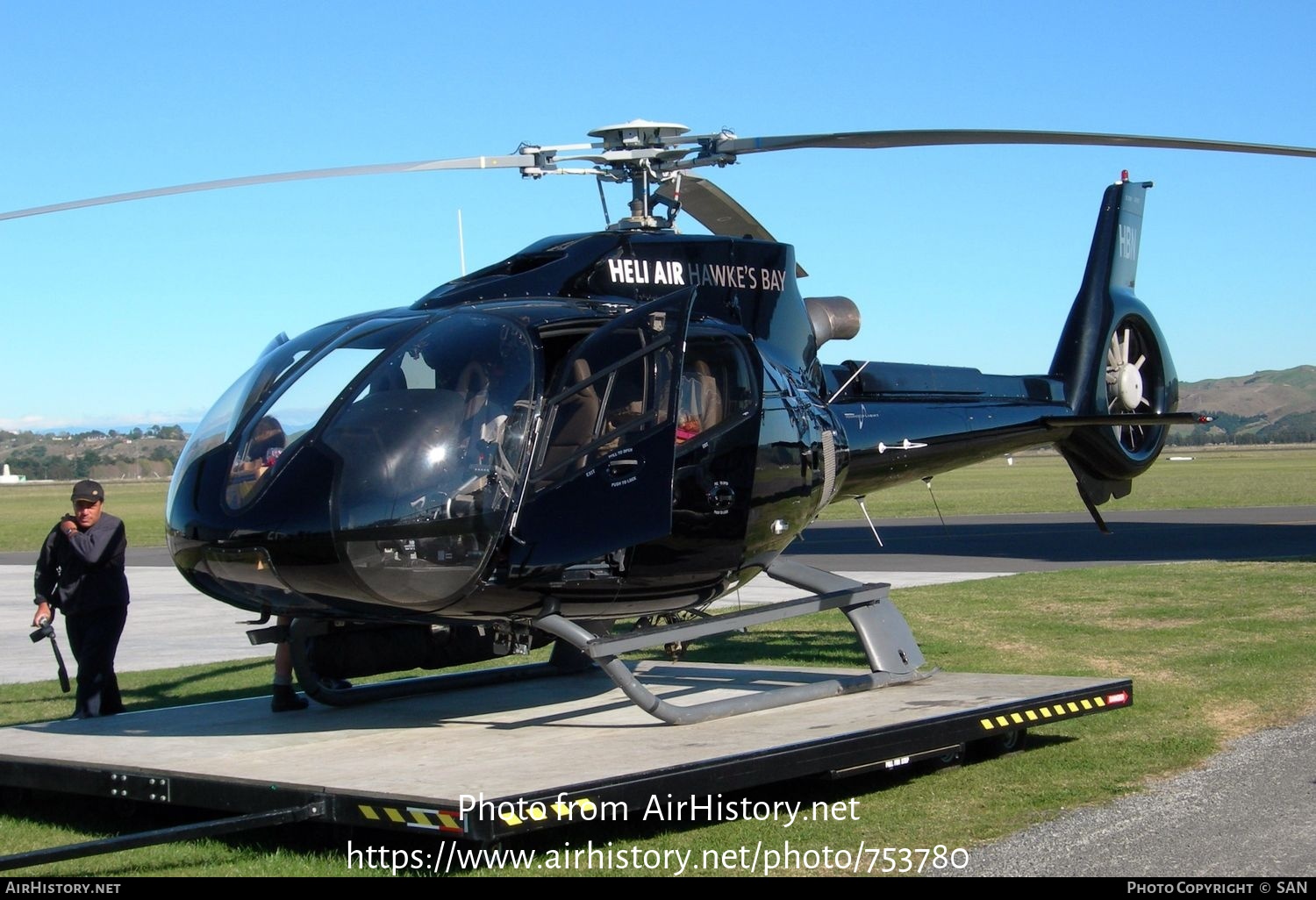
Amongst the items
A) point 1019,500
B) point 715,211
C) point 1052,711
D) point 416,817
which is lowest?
point 1019,500

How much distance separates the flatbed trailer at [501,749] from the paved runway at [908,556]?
5.33m

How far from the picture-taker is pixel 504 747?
7.55 metres

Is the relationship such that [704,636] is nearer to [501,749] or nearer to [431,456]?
[501,749]

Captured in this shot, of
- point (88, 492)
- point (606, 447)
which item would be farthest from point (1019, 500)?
point (606, 447)

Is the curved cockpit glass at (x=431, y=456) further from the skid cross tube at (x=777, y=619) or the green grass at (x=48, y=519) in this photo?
the green grass at (x=48, y=519)

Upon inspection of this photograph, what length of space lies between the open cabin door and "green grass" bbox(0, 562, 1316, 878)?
4.14 ft

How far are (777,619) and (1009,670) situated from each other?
384 cm

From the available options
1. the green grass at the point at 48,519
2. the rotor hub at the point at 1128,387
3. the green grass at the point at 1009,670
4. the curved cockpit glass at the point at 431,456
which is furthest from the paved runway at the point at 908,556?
the curved cockpit glass at the point at 431,456

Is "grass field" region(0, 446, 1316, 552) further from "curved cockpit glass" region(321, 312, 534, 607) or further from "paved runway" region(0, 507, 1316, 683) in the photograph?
"curved cockpit glass" region(321, 312, 534, 607)

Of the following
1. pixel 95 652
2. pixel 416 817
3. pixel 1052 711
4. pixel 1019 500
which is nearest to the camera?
pixel 416 817

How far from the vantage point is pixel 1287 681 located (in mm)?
10906

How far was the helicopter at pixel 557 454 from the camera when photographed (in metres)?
7.18
